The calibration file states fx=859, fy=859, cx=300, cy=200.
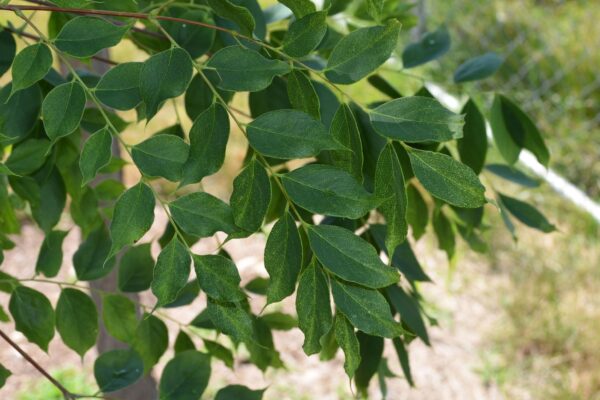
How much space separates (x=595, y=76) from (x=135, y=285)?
3.21 m

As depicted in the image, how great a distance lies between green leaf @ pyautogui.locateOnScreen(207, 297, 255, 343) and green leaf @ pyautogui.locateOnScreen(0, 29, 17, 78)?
12.5 inches

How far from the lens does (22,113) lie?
2.77 ft

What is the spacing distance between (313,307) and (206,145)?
0.49 ft

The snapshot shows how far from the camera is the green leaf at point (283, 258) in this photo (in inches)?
24.8

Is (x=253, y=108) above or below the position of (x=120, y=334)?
above

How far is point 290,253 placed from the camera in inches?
25.1

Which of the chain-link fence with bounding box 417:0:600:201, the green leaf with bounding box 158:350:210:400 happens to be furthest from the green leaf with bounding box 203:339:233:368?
the chain-link fence with bounding box 417:0:600:201

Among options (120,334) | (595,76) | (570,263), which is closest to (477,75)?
(120,334)

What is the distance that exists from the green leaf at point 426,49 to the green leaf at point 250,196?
1.50ft

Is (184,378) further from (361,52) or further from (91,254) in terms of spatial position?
(361,52)

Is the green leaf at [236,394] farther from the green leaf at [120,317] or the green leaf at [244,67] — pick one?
the green leaf at [244,67]

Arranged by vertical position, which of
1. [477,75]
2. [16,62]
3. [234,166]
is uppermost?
[16,62]

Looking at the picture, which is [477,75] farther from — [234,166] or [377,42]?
[234,166]

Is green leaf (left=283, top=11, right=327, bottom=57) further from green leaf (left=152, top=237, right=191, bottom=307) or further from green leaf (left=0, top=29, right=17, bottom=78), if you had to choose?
green leaf (left=0, top=29, right=17, bottom=78)
